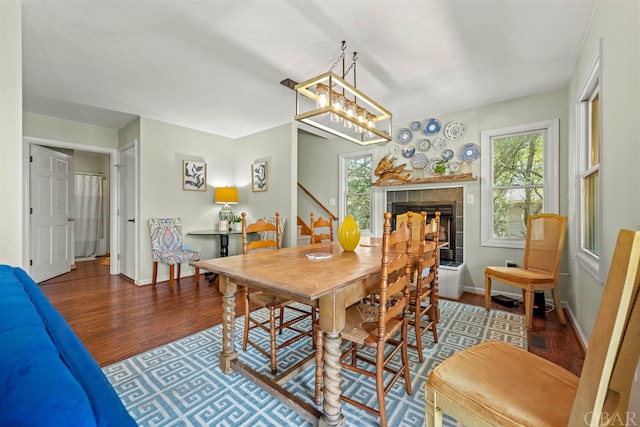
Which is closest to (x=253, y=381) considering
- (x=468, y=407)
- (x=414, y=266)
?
(x=468, y=407)

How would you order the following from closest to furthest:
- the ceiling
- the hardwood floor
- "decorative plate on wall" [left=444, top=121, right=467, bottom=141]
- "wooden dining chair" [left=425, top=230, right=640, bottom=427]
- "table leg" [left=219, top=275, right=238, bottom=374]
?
1. "wooden dining chair" [left=425, top=230, right=640, bottom=427]
2. "table leg" [left=219, top=275, right=238, bottom=374]
3. the ceiling
4. the hardwood floor
5. "decorative plate on wall" [left=444, top=121, right=467, bottom=141]

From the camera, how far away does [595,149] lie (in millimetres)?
2289

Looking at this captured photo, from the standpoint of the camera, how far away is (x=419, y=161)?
4000 mm

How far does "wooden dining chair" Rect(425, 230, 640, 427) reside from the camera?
0.64m

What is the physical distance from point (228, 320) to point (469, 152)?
3514mm

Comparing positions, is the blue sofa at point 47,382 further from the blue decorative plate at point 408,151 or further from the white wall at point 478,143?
the blue decorative plate at point 408,151

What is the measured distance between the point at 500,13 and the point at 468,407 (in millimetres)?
2389

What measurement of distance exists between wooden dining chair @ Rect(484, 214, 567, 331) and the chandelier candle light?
3855 millimetres

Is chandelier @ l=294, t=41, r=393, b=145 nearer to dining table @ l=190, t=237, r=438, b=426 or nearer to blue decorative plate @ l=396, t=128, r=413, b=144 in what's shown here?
dining table @ l=190, t=237, r=438, b=426

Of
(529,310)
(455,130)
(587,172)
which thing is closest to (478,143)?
(455,130)

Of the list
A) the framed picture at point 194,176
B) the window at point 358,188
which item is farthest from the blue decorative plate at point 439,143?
the framed picture at point 194,176

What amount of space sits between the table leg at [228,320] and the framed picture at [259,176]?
9.81 feet

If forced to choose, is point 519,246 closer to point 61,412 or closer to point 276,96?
point 276,96

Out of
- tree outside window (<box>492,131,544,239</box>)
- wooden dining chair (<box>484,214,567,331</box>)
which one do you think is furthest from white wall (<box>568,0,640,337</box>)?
tree outside window (<box>492,131,544,239</box>)
